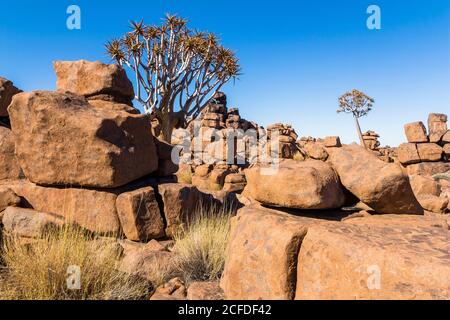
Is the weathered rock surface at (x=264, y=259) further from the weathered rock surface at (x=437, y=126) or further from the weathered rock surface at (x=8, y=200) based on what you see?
the weathered rock surface at (x=437, y=126)

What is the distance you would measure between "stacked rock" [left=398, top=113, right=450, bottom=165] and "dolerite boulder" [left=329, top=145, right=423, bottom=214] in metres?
21.4

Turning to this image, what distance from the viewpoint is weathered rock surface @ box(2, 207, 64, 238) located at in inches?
236

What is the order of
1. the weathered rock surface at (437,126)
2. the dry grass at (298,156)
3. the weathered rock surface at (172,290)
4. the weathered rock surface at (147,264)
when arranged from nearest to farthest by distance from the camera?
the weathered rock surface at (172,290) < the weathered rock surface at (147,264) < the dry grass at (298,156) < the weathered rock surface at (437,126)

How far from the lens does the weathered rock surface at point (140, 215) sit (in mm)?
6438

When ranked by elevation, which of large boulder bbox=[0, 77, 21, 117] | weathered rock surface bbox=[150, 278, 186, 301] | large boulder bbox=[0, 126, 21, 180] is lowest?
weathered rock surface bbox=[150, 278, 186, 301]

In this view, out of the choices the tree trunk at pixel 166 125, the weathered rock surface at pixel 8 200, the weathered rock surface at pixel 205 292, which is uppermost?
the tree trunk at pixel 166 125

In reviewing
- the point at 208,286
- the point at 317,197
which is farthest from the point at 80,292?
the point at 317,197

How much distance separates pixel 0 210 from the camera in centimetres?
648

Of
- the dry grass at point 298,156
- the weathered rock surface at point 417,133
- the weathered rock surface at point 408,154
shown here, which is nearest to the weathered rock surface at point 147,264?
the dry grass at point 298,156

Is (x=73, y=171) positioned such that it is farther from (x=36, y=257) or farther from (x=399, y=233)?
(x=399, y=233)

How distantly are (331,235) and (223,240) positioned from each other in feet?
9.74

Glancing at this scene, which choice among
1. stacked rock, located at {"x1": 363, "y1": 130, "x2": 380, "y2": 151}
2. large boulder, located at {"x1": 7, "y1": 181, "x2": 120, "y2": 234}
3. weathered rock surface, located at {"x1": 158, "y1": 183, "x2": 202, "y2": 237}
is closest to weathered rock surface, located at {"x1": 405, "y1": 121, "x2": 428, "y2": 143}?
stacked rock, located at {"x1": 363, "y1": 130, "x2": 380, "y2": 151}

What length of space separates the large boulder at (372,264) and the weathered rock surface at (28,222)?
4.84 metres

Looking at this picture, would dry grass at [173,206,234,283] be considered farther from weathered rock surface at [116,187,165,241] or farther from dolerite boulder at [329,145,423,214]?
dolerite boulder at [329,145,423,214]
